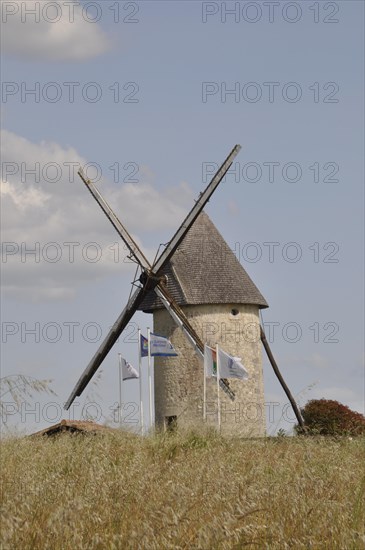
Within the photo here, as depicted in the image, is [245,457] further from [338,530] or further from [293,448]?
[338,530]

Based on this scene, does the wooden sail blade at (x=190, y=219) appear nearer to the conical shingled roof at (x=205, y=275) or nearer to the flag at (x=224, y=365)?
the conical shingled roof at (x=205, y=275)

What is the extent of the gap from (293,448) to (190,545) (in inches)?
359

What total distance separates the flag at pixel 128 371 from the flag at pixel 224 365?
198 cm

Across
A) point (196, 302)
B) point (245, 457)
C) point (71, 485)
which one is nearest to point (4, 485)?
point (71, 485)

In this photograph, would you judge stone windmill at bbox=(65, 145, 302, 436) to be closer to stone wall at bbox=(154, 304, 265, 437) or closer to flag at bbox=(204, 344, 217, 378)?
stone wall at bbox=(154, 304, 265, 437)

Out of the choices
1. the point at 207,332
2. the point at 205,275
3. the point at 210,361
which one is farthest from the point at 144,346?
the point at 205,275

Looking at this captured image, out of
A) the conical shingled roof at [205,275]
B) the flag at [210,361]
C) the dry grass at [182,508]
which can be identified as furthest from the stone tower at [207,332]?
the dry grass at [182,508]

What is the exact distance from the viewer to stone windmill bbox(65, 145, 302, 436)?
90.9 ft

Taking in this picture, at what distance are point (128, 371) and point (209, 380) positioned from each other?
2.46 m

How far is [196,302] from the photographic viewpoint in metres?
27.7

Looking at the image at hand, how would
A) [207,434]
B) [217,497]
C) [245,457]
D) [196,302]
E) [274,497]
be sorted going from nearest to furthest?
[217,497]
[274,497]
[245,457]
[207,434]
[196,302]

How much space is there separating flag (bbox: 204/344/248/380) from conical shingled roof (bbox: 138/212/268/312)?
1.78 metres

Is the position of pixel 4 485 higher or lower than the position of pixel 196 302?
lower

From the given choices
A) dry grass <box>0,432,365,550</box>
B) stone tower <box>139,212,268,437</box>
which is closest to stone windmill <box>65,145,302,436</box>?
stone tower <box>139,212,268,437</box>
